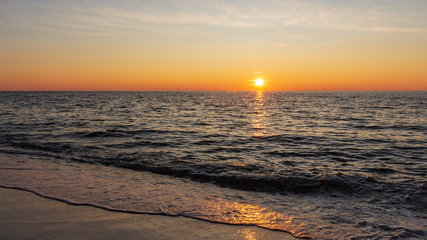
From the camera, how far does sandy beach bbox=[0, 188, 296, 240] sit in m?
4.55

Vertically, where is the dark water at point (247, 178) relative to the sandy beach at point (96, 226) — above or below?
below

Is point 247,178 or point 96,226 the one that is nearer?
point 96,226

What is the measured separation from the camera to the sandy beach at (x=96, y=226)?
4555 millimetres

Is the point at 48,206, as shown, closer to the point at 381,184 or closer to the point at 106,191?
the point at 106,191

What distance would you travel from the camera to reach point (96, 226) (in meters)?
4.91

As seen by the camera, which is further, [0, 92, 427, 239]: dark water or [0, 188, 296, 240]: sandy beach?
[0, 92, 427, 239]: dark water

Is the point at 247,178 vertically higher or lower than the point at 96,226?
lower

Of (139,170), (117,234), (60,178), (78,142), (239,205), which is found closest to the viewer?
(117,234)

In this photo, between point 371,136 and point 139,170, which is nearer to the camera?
point 139,170

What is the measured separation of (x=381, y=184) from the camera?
883cm

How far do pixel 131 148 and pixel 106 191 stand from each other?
24.0 feet

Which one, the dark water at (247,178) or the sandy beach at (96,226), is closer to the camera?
the sandy beach at (96,226)

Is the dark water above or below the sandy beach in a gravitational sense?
below

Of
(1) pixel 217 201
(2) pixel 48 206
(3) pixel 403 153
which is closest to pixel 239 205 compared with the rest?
(1) pixel 217 201
